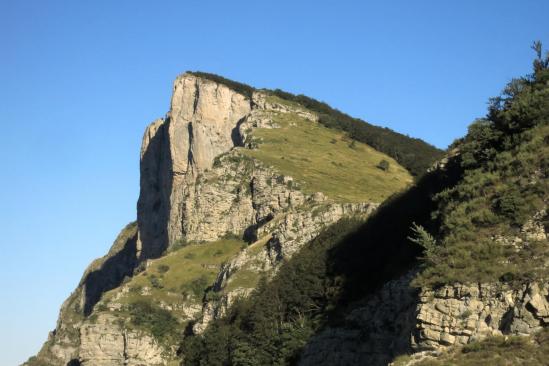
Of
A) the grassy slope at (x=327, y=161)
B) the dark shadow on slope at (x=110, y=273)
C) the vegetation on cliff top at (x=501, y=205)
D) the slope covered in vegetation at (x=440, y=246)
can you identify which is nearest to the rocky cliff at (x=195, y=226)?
the dark shadow on slope at (x=110, y=273)

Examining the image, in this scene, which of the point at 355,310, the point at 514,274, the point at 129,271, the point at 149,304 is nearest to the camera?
the point at 514,274

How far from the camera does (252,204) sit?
11300cm

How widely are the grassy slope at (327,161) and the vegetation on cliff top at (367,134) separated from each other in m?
2.84

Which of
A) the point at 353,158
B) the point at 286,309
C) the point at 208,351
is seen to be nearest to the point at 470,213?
the point at 286,309

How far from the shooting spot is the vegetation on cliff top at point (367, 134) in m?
144

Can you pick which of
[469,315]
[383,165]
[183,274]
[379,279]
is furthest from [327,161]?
[469,315]

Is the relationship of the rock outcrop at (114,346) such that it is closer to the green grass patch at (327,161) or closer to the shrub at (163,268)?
the shrub at (163,268)

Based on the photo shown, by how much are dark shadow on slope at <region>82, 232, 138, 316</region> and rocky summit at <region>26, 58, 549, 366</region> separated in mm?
446

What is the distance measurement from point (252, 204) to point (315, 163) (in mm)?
11703

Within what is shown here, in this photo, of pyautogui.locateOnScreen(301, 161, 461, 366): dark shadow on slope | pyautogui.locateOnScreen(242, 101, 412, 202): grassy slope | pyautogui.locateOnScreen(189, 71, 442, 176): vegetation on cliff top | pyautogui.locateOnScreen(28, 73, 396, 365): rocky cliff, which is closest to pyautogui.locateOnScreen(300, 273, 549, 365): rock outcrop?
pyautogui.locateOnScreen(301, 161, 461, 366): dark shadow on slope

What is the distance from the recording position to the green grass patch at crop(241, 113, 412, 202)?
10675 centimetres

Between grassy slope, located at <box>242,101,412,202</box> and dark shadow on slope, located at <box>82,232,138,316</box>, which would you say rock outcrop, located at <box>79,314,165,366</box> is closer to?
grassy slope, located at <box>242,101,412,202</box>

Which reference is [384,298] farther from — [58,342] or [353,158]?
[58,342]

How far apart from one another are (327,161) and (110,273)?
5726cm
